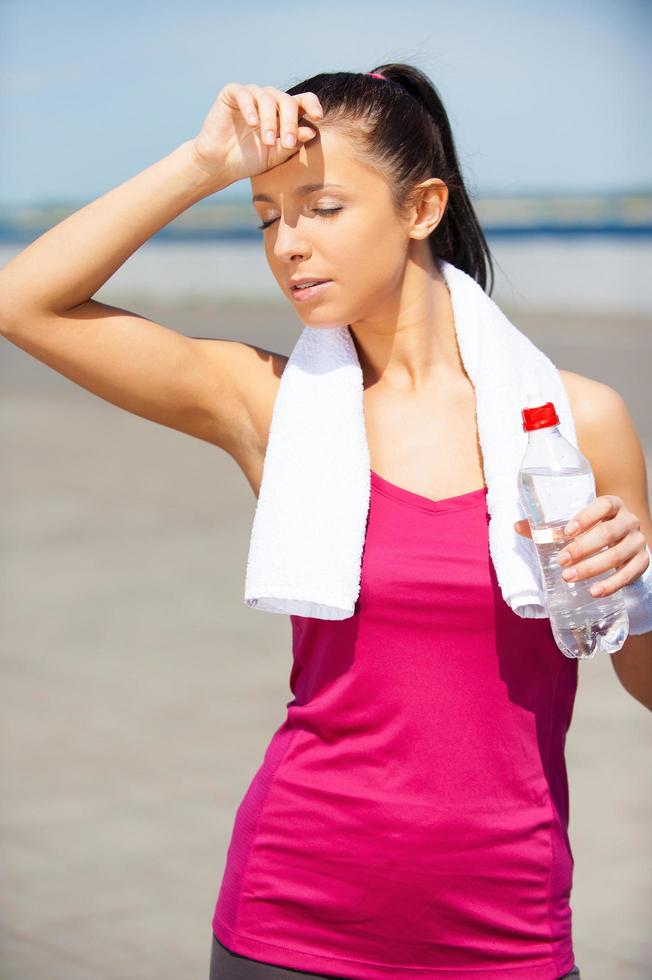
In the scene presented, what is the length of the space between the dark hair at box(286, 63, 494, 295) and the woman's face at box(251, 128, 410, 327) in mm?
53

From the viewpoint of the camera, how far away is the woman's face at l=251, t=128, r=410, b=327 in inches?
94.7

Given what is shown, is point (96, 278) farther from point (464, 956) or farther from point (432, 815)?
point (464, 956)

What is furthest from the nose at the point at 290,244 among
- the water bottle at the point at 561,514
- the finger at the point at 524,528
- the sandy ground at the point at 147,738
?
the sandy ground at the point at 147,738

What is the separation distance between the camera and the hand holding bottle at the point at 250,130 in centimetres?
235

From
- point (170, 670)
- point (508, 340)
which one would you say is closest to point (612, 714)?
point (170, 670)

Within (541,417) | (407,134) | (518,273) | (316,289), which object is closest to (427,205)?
(407,134)

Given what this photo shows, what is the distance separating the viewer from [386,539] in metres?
2.37

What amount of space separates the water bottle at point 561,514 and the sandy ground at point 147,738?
2.18 metres

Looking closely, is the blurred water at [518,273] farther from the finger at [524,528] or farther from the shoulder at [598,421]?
the finger at [524,528]

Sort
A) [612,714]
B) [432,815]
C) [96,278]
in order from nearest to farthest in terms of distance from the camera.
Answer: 1. [432,815]
2. [96,278]
3. [612,714]

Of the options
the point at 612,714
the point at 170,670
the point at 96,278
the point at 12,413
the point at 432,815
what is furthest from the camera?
the point at 12,413

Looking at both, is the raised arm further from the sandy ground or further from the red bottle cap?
the sandy ground

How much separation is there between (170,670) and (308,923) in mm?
4235

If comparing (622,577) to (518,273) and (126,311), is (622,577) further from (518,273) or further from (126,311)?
(518,273)
